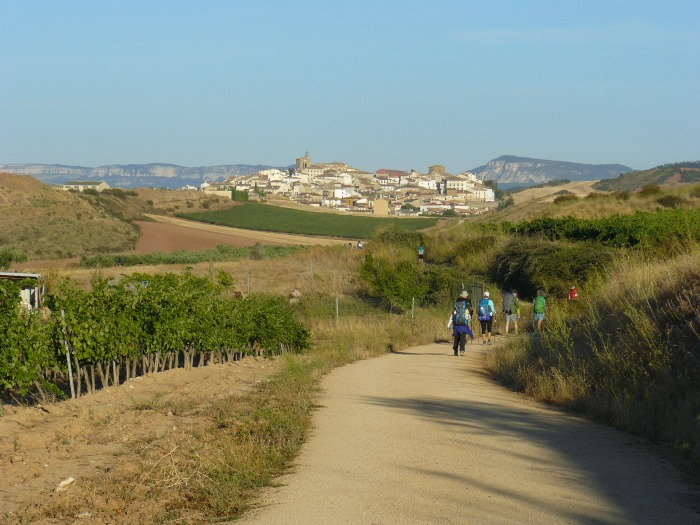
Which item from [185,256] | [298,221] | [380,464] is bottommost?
[185,256]

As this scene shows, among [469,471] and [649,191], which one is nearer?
[469,471]

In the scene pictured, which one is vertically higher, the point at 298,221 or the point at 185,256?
the point at 298,221

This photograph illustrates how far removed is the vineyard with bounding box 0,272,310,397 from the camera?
13602 mm

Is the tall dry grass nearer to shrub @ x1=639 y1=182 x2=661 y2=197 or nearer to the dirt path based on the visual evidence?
the dirt path

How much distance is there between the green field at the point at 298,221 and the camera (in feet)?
353

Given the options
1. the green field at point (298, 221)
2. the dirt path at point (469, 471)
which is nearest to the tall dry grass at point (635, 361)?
the dirt path at point (469, 471)

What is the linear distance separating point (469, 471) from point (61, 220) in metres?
→ 88.7

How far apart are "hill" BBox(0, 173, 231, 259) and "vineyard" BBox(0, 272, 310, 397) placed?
192ft

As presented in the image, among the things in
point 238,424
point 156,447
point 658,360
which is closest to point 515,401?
point 658,360

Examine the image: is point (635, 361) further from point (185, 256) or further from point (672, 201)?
point (185, 256)

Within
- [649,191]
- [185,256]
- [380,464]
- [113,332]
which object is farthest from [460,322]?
[185,256]

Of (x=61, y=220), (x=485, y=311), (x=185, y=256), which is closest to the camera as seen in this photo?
(x=485, y=311)

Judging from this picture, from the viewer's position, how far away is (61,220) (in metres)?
91.3

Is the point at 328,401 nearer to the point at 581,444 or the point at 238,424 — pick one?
the point at 238,424
